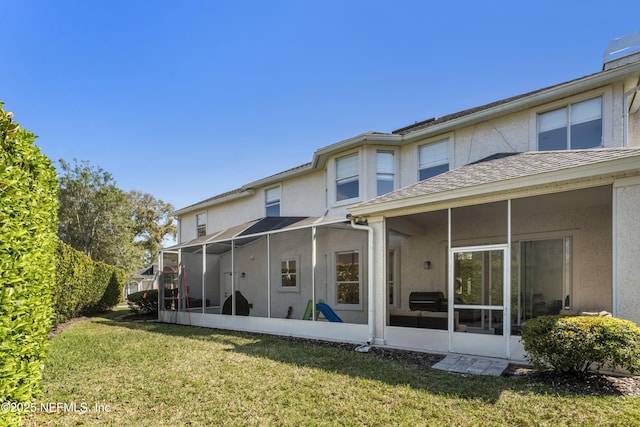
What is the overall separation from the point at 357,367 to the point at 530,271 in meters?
6.27

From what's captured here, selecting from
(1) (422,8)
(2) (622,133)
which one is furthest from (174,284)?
(2) (622,133)

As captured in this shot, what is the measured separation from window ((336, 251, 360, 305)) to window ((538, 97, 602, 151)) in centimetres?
683

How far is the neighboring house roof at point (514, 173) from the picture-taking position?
A: 598 centimetres

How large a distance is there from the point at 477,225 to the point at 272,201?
30.6ft

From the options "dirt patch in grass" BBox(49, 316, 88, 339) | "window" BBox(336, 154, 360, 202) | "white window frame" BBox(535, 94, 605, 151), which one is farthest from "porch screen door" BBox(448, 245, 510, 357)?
"dirt patch in grass" BBox(49, 316, 88, 339)

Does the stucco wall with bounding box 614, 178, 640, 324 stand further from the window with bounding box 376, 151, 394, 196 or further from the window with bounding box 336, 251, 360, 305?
the window with bounding box 336, 251, 360, 305

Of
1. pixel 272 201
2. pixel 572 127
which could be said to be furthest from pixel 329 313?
pixel 572 127

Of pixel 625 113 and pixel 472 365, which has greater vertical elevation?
pixel 625 113

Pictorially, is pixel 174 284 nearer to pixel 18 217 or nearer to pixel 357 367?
pixel 357 367

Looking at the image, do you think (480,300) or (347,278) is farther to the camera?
(347,278)

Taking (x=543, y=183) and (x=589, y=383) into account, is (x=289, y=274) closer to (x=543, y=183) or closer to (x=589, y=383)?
(x=543, y=183)

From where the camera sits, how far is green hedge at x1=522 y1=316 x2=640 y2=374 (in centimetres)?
501

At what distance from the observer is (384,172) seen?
40.2ft

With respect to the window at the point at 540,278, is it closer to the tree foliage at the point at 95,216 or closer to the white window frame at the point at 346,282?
the white window frame at the point at 346,282
